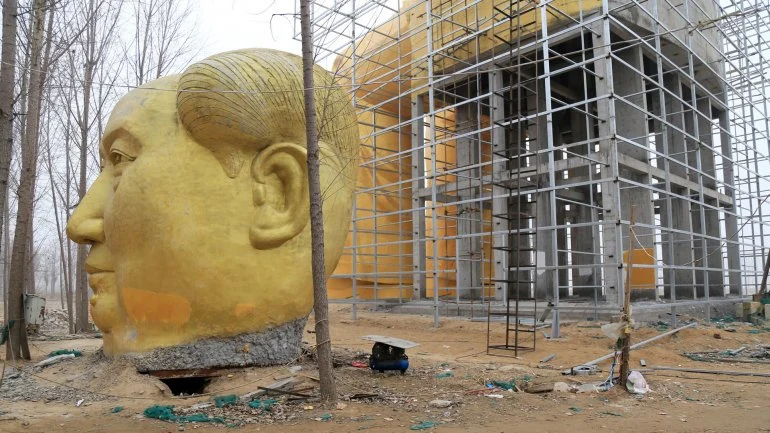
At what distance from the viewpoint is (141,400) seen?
538cm

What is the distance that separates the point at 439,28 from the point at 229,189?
1028cm

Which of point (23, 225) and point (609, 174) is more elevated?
point (609, 174)

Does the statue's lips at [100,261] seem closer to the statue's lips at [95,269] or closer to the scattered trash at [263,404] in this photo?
the statue's lips at [95,269]

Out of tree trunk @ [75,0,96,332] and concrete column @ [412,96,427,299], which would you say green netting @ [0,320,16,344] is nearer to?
tree trunk @ [75,0,96,332]

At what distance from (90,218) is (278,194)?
206 centimetres

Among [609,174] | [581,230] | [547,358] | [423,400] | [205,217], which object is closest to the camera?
[423,400]

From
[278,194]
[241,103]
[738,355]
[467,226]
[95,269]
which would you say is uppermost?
[241,103]

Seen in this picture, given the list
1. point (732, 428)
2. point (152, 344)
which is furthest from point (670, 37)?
point (152, 344)

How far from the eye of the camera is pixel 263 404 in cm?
Answer: 509

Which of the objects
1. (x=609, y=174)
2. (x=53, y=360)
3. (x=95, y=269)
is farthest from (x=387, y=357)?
(x=609, y=174)

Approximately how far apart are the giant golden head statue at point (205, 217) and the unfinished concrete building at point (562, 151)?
18.1 ft

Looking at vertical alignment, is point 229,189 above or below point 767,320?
above

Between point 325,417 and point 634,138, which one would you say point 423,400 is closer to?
point 325,417

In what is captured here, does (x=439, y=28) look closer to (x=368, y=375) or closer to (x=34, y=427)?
(x=368, y=375)
